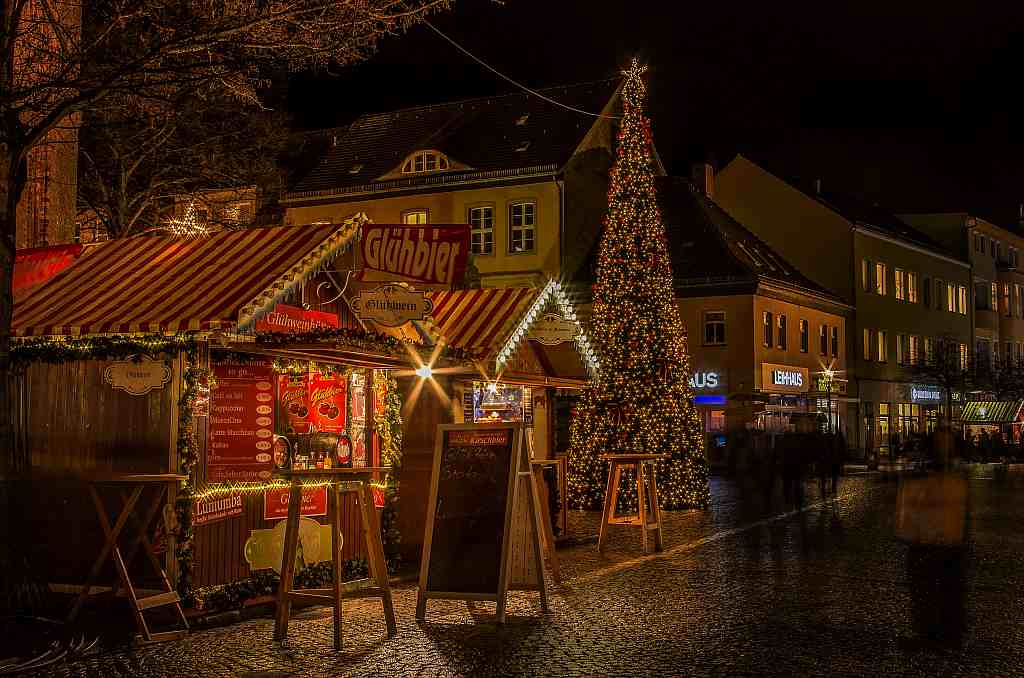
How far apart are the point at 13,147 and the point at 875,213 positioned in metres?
53.1

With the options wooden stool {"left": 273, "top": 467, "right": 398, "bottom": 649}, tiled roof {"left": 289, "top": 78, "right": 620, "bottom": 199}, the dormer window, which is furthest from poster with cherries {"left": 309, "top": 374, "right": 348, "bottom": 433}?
the dormer window

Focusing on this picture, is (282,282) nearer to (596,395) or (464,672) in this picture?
(464,672)

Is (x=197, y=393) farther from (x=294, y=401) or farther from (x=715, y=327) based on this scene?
(x=715, y=327)

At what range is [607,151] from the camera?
42.0 m

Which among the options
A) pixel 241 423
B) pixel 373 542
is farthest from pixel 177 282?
pixel 373 542

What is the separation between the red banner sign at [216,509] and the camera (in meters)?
10.7

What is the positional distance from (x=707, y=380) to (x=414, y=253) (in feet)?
98.3

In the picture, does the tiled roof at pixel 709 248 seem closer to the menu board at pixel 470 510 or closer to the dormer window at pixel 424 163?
the dormer window at pixel 424 163

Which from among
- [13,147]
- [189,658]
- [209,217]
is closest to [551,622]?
[189,658]

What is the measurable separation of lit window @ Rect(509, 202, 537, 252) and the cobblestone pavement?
80.8 ft

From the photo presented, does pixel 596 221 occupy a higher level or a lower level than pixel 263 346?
higher

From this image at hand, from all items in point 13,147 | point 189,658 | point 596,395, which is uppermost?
point 13,147

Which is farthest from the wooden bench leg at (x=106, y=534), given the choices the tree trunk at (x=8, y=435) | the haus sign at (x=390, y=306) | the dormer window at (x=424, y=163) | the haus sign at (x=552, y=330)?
the dormer window at (x=424, y=163)

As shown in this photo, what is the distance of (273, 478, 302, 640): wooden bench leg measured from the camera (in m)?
9.61
